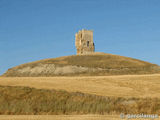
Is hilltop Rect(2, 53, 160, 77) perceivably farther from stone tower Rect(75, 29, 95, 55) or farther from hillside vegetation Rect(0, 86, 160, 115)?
hillside vegetation Rect(0, 86, 160, 115)

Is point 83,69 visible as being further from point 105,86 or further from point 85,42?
point 105,86

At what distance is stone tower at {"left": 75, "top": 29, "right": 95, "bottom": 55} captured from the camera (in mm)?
99625

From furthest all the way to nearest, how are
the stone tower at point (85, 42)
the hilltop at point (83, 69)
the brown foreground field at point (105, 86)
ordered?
the stone tower at point (85, 42) → the hilltop at point (83, 69) → the brown foreground field at point (105, 86)

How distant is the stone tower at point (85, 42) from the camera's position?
99.6m

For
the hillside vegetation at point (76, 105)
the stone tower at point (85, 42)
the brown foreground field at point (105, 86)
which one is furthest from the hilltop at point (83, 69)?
the hillside vegetation at point (76, 105)

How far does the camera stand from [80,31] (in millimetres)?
102375

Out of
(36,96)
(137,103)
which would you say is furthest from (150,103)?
(36,96)

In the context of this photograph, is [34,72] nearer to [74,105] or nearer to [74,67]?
[74,67]

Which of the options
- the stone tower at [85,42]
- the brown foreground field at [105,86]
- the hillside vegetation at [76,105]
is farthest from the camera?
the stone tower at [85,42]

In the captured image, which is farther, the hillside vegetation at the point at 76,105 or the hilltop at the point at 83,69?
the hilltop at the point at 83,69

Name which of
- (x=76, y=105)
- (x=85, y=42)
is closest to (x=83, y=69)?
(x=85, y=42)

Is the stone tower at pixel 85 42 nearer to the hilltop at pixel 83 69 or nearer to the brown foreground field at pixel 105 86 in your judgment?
the hilltop at pixel 83 69

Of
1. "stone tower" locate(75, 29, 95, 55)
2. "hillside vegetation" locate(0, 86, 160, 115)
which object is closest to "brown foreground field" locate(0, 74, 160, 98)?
"hillside vegetation" locate(0, 86, 160, 115)

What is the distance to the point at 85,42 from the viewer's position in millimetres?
99688
